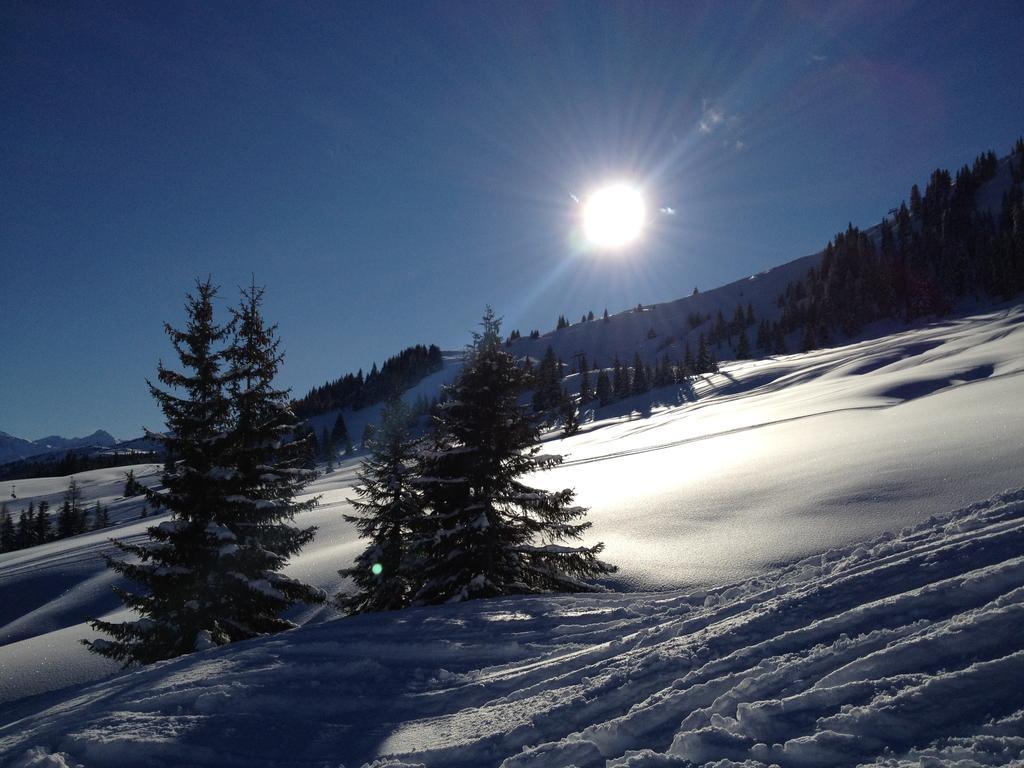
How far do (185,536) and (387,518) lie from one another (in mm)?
4741

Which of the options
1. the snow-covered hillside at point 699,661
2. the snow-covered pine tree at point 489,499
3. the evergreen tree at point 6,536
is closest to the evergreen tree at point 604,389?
the snow-covered hillside at point 699,661

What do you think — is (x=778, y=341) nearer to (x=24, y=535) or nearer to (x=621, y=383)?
(x=621, y=383)

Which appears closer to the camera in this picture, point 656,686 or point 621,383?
point 656,686

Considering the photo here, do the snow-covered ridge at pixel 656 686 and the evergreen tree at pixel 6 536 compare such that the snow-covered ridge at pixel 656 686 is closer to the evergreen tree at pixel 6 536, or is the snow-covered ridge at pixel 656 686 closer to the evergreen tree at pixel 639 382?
the evergreen tree at pixel 639 382

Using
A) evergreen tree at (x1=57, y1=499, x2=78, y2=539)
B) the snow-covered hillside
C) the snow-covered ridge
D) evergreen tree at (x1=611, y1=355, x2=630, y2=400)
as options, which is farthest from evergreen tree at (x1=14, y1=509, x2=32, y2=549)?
evergreen tree at (x1=611, y1=355, x2=630, y2=400)

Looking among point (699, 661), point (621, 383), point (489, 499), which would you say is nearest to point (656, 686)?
point (699, 661)

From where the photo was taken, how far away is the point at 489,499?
1046 cm

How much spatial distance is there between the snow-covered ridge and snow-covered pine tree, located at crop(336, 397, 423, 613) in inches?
232

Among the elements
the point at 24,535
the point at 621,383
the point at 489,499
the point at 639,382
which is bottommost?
the point at 24,535

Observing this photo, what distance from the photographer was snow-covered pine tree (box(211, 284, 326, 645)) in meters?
10.6

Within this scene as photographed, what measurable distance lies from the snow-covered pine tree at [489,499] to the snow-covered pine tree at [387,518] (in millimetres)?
1289

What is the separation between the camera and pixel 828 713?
2.73m

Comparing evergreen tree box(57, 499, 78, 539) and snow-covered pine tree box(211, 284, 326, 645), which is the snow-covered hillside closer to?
snow-covered pine tree box(211, 284, 326, 645)

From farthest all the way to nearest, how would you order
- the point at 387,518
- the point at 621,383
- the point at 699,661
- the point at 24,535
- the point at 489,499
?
the point at 621,383 < the point at 24,535 < the point at 387,518 < the point at 489,499 < the point at 699,661
